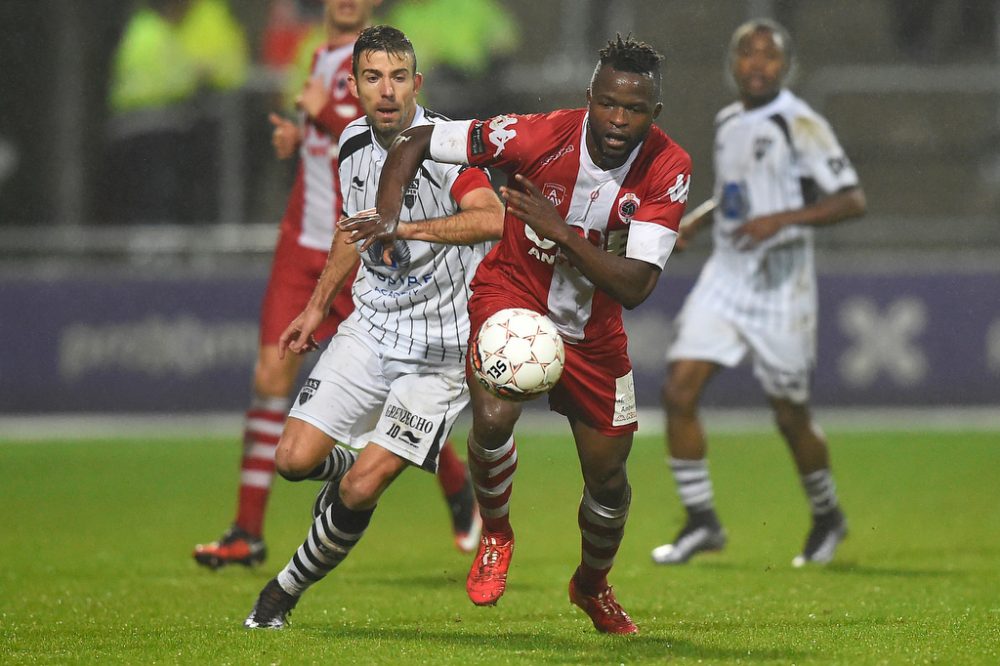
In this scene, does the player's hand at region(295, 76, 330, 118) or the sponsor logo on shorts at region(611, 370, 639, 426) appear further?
the player's hand at region(295, 76, 330, 118)

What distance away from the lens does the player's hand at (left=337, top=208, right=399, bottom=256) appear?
551 cm

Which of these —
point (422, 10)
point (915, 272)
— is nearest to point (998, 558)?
point (915, 272)

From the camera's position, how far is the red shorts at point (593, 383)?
223 inches

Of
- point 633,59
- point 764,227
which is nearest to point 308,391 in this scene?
point 633,59

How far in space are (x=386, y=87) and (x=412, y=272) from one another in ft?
2.35

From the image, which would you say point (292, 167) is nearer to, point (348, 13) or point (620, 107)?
point (348, 13)

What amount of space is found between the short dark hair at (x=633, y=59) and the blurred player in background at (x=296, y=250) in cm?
245

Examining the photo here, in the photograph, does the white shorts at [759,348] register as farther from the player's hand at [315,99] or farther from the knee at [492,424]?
the knee at [492,424]

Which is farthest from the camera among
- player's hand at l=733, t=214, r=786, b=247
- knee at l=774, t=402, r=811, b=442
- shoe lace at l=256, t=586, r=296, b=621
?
knee at l=774, t=402, r=811, b=442

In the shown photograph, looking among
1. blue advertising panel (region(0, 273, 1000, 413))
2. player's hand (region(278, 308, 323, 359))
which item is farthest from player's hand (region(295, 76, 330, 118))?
blue advertising panel (region(0, 273, 1000, 413))

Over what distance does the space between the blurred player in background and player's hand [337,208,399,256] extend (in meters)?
2.17

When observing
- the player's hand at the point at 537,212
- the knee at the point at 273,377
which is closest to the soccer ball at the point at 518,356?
the player's hand at the point at 537,212

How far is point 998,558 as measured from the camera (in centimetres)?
Answer: 813

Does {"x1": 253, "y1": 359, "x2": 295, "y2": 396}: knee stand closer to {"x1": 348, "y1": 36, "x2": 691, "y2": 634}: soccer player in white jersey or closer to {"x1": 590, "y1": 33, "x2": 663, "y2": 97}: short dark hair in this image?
{"x1": 348, "y1": 36, "x2": 691, "y2": 634}: soccer player in white jersey
